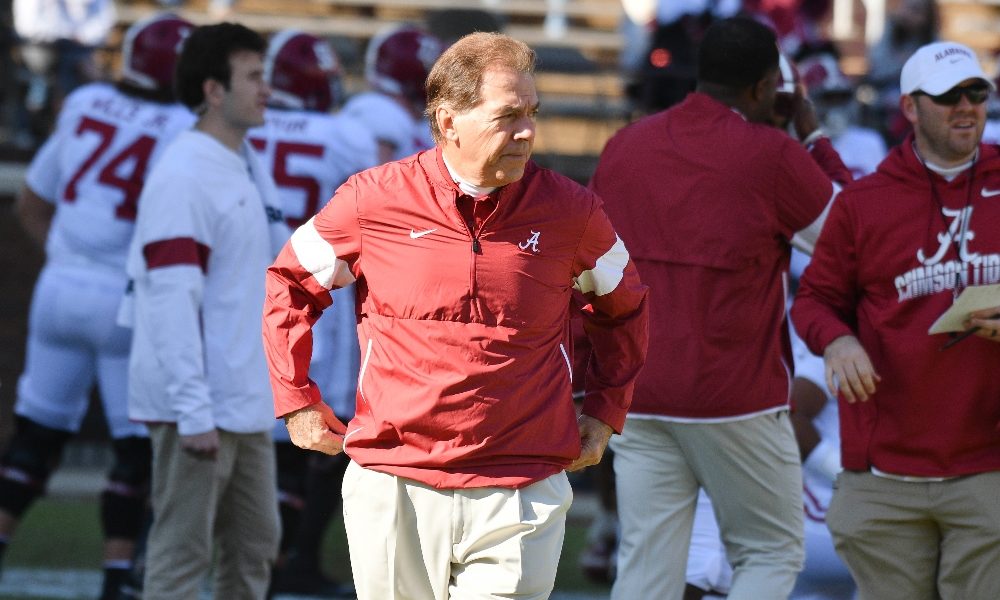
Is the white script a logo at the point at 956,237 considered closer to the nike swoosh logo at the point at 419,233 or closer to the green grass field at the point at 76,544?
the nike swoosh logo at the point at 419,233

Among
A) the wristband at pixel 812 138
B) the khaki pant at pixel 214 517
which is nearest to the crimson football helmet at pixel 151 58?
the khaki pant at pixel 214 517

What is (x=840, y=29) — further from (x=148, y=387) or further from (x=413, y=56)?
(x=148, y=387)

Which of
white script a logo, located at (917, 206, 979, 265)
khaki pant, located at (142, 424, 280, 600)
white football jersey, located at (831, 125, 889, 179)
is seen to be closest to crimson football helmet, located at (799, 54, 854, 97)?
white football jersey, located at (831, 125, 889, 179)

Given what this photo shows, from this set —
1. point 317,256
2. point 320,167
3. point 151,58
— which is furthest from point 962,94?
point 151,58

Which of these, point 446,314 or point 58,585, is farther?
point 58,585

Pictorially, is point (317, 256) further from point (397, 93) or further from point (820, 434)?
point (397, 93)

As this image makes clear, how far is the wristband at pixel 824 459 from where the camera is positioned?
6.11 meters

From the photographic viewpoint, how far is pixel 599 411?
4.23 meters

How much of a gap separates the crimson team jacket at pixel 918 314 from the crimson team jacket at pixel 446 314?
3.80 ft

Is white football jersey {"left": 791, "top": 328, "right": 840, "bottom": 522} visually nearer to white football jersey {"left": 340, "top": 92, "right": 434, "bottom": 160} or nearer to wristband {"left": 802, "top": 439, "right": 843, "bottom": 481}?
wristband {"left": 802, "top": 439, "right": 843, "bottom": 481}

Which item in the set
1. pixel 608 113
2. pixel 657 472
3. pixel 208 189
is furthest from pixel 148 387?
pixel 608 113

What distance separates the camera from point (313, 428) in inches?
159

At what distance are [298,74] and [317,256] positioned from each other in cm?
385

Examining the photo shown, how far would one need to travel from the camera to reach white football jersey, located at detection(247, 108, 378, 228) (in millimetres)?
7312
